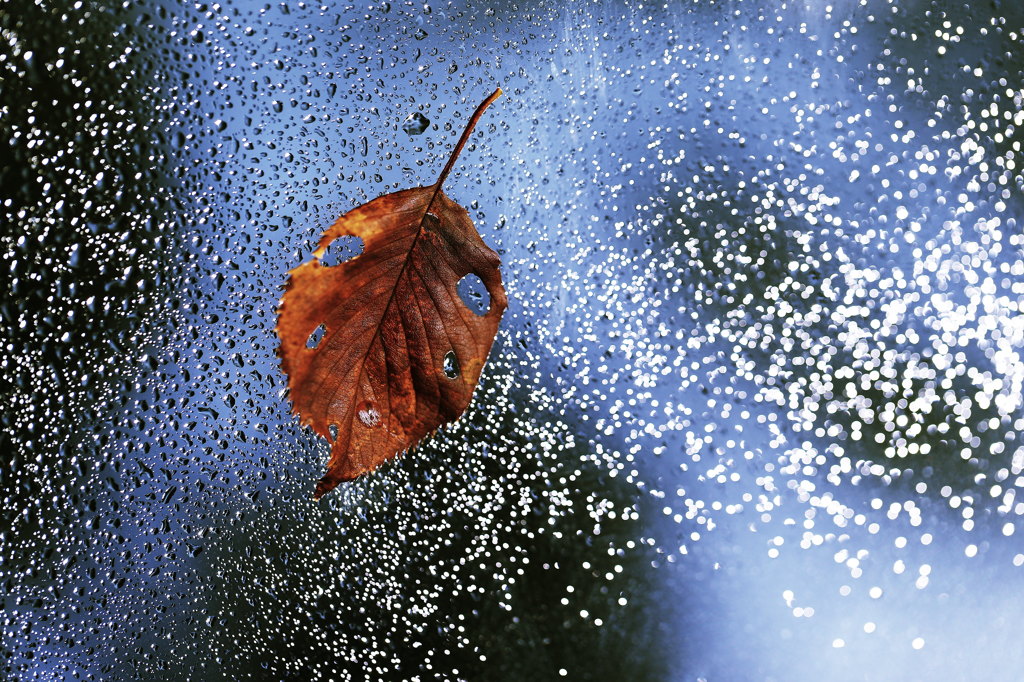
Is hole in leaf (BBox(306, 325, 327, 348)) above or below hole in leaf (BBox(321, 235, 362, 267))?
above

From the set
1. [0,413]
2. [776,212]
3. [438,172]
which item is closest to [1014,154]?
[776,212]

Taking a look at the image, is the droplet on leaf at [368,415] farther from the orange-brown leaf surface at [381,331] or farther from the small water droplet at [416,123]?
the small water droplet at [416,123]

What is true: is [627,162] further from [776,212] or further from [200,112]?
[200,112]

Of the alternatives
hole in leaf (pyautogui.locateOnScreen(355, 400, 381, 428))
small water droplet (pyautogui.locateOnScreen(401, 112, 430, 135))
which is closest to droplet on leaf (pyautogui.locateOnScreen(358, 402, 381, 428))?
hole in leaf (pyautogui.locateOnScreen(355, 400, 381, 428))

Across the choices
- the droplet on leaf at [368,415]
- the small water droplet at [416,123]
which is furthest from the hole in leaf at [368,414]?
the small water droplet at [416,123]

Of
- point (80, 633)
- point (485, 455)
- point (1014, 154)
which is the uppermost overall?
point (1014, 154)

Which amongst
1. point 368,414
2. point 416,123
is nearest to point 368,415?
point 368,414

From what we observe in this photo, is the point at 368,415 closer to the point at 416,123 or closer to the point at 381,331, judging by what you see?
the point at 381,331

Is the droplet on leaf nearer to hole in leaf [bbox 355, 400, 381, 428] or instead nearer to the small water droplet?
hole in leaf [bbox 355, 400, 381, 428]
